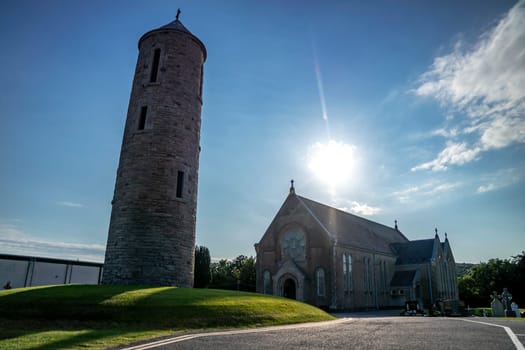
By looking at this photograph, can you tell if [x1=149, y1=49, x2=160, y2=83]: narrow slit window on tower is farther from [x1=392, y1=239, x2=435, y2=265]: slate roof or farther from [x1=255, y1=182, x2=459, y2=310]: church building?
[x1=392, y1=239, x2=435, y2=265]: slate roof

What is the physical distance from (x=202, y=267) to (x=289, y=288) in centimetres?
1786

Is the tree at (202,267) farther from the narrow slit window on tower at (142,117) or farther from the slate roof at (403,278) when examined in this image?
the narrow slit window on tower at (142,117)

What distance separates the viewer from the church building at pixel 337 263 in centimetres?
3631

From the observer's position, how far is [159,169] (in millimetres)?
25344

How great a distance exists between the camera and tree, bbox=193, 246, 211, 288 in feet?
169

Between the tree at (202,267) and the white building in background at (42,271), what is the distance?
1261 cm

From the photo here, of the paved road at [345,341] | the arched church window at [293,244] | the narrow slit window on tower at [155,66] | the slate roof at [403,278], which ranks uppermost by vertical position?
the narrow slit window on tower at [155,66]

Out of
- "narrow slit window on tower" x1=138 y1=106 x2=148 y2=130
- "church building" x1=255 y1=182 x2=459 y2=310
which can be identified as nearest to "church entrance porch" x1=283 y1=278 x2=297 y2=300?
"church building" x1=255 y1=182 x2=459 y2=310

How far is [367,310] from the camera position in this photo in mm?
39469

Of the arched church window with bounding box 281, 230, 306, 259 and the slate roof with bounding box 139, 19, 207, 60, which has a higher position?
the slate roof with bounding box 139, 19, 207, 60

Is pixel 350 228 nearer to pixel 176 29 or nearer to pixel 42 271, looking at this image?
Answer: pixel 176 29

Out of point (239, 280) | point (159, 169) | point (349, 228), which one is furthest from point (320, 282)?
point (239, 280)

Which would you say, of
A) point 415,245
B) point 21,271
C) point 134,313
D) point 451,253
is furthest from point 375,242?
point 21,271

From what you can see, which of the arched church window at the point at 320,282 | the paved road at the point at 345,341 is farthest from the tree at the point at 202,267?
the paved road at the point at 345,341
